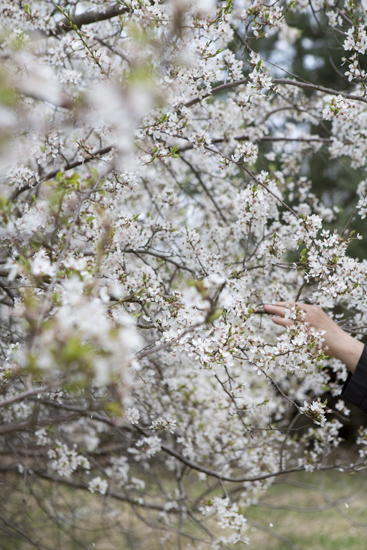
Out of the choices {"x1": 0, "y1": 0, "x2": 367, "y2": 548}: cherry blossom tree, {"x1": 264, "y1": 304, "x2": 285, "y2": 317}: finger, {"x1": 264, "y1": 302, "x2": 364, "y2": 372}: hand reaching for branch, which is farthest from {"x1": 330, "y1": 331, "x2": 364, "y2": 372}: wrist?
{"x1": 264, "y1": 304, "x2": 285, "y2": 317}: finger

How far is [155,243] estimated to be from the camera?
3188 mm

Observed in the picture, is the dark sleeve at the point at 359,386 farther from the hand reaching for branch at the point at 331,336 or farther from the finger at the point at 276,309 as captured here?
the finger at the point at 276,309

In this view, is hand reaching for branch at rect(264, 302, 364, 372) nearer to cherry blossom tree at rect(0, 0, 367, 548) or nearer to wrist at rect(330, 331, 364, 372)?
wrist at rect(330, 331, 364, 372)

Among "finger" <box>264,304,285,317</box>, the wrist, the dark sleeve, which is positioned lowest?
the dark sleeve

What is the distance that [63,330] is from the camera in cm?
119

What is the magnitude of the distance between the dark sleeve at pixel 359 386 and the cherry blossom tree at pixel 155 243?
8.6 inches

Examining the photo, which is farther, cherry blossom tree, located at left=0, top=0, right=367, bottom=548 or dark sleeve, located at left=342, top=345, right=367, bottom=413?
dark sleeve, located at left=342, top=345, right=367, bottom=413

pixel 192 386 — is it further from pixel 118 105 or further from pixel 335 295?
pixel 118 105

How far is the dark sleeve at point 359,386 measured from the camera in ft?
7.38

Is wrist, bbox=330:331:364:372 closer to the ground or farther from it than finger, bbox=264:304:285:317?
closer to the ground

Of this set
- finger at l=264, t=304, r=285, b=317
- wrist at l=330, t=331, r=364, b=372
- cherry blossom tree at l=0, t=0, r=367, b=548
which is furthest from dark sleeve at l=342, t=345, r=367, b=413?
finger at l=264, t=304, r=285, b=317

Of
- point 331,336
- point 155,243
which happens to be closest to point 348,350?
point 331,336

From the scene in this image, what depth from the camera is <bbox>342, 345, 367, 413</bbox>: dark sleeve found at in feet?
7.38

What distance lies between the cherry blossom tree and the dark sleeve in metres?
0.22
